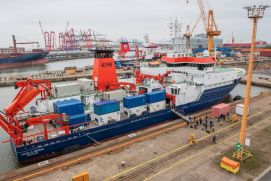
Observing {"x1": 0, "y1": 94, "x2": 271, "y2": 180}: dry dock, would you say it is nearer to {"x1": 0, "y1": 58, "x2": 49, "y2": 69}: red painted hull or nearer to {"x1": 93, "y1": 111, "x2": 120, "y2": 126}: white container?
{"x1": 93, "y1": 111, "x2": 120, "y2": 126}: white container

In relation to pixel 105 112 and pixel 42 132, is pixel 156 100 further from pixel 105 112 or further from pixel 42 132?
pixel 42 132

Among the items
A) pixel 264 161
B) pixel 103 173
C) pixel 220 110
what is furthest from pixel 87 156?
pixel 220 110

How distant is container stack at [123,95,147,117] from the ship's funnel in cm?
534

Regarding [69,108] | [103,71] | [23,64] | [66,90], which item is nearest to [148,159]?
[69,108]

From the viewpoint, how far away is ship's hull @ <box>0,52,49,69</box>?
338ft

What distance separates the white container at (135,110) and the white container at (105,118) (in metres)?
1.57

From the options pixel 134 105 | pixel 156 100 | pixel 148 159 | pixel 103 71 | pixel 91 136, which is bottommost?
pixel 148 159

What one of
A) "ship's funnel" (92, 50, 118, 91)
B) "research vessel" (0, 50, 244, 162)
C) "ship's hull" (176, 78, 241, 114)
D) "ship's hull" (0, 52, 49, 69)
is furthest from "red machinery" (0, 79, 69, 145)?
"ship's hull" (0, 52, 49, 69)

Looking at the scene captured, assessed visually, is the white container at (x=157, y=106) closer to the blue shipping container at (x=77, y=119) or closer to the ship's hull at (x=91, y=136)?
the ship's hull at (x=91, y=136)

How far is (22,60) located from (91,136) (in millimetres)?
105752

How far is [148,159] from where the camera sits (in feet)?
53.8

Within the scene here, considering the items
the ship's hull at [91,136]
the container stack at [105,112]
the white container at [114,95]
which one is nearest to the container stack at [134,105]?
the ship's hull at [91,136]

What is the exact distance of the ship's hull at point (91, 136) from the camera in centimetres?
1814

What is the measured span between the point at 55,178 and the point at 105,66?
658 inches
